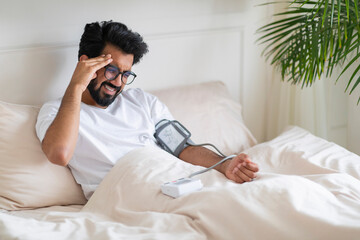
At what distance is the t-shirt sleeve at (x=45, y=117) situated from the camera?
185cm

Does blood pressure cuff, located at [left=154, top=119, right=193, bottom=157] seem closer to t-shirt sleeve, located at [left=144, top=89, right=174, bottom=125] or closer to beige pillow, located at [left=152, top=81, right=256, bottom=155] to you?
t-shirt sleeve, located at [left=144, top=89, right=174, bottom=125]

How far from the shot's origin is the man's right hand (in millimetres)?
1878

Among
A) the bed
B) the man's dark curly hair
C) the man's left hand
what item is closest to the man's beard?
the man's dark curly hair

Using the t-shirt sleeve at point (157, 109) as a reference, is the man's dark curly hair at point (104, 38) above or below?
above

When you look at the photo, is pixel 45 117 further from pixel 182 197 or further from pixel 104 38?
pixel 182 197

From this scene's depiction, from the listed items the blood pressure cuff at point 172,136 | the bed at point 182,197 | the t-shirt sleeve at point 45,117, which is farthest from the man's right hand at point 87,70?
the blood pressure cuff at point 172,136

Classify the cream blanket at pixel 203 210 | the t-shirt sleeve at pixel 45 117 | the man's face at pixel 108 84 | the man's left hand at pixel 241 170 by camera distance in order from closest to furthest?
the cream blanket at pixel 203 210 < the man's left hand at pixel 241 170 < the t-shirt sleeve at pixel 45 117 < the man's face at pixel 108 84

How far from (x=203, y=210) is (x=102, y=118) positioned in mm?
701

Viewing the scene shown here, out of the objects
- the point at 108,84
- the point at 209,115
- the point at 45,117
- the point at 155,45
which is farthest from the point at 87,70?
the point at 209,115

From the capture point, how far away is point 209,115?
7.75 feet

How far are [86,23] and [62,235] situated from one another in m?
1.06

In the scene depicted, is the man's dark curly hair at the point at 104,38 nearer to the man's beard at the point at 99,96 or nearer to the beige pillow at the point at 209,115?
the man's beard at the point at 99,96

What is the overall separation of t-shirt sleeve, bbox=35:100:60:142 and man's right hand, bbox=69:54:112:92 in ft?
0.39

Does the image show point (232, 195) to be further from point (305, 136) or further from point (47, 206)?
point (305, 136)
